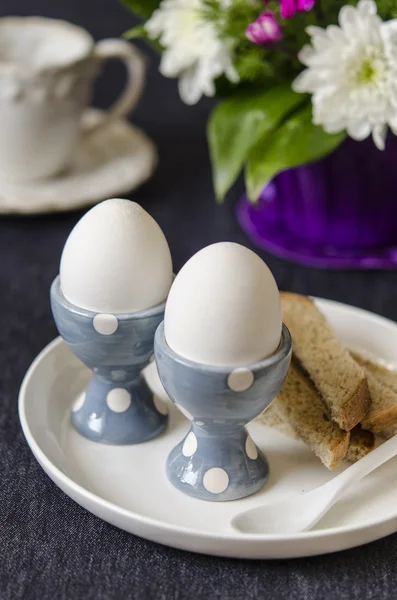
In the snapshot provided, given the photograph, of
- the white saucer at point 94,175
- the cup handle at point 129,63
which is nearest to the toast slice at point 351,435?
the white saucer at point 94,175

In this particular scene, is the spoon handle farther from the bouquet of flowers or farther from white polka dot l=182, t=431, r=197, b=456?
the bouquet of flowers

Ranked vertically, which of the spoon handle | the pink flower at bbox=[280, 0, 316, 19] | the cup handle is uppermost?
the pink flower at bbox=[280, 0, 316, 19]

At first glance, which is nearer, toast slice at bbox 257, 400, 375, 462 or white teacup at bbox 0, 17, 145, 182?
toast slice at bbox 257, 400, 375, 462

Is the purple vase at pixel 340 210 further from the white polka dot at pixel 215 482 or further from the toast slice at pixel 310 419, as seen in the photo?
the white polka dot at pixel 215 482

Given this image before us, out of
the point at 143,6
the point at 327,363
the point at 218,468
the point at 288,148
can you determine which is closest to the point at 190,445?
the point at 218,468

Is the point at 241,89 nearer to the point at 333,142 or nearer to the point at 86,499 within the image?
the point at 333,142

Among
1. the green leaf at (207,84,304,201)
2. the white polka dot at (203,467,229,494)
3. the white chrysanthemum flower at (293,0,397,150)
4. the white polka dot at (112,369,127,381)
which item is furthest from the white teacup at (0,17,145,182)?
the white polka dot at (203,467,229,494)
